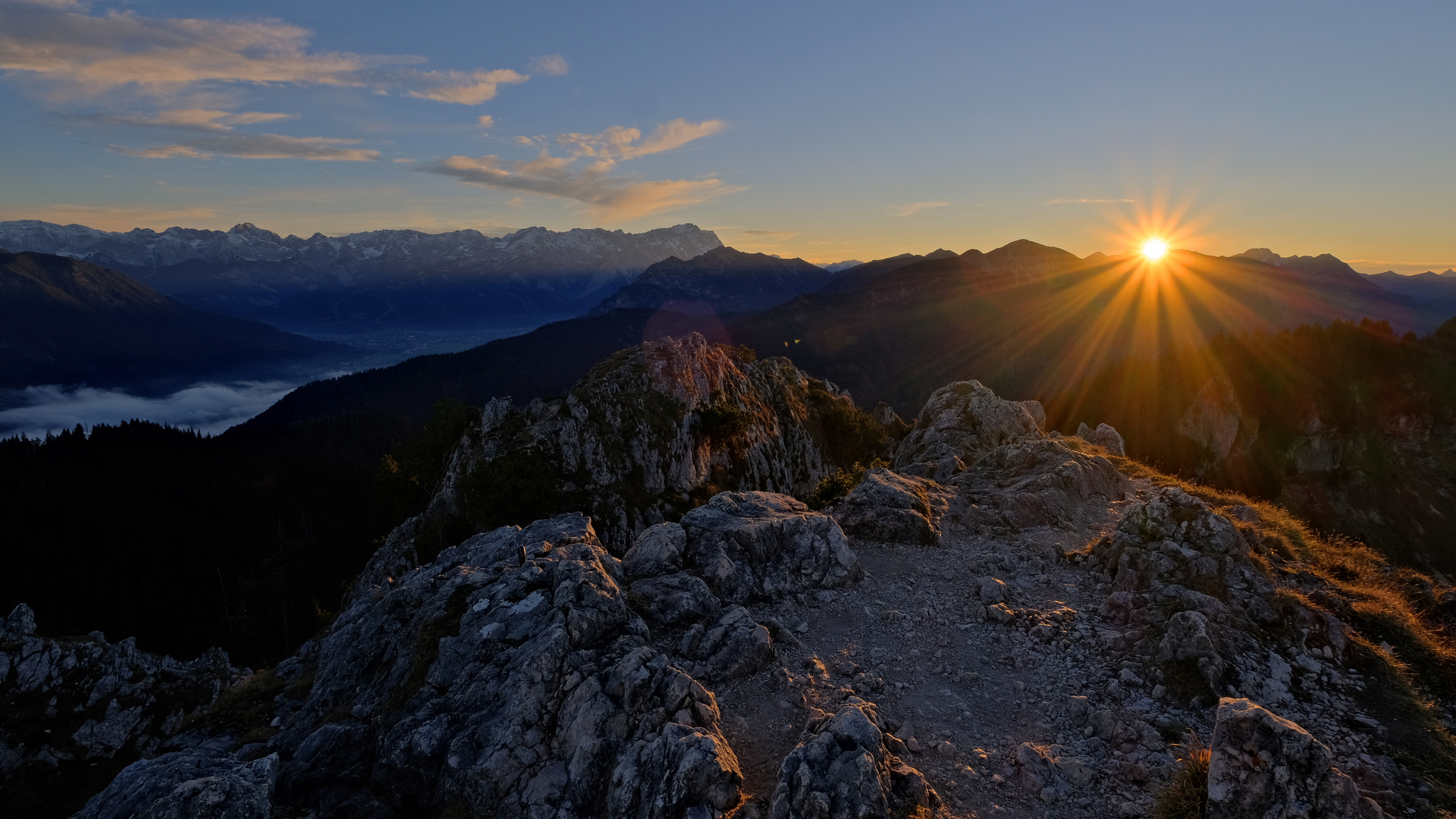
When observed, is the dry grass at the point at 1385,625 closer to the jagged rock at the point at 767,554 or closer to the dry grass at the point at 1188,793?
the dry grass at the point at 1188,793

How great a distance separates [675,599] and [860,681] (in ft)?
22.4

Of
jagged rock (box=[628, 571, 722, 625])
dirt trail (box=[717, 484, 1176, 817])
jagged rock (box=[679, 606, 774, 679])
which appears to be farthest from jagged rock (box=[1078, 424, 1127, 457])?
jagged rock (box=[679, 606, 774, 679])

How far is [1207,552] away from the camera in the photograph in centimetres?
2167

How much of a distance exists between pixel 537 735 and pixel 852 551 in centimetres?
1489

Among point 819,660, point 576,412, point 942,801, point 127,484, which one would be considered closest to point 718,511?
point 819,660

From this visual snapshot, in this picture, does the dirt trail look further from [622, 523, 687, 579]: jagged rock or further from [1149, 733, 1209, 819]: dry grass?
[622, 523, 687, 579]: jagged rock

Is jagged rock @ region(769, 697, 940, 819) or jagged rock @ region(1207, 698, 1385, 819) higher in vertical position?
jagged rock @ region(1207, 698, 1385, 819)

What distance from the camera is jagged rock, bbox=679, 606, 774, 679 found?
59.2ft

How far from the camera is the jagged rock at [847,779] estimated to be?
1219 cm

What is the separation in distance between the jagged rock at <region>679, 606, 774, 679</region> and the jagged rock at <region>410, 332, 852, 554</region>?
40.6 metres

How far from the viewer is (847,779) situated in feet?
41.0

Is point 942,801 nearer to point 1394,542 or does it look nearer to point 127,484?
point 1394,542

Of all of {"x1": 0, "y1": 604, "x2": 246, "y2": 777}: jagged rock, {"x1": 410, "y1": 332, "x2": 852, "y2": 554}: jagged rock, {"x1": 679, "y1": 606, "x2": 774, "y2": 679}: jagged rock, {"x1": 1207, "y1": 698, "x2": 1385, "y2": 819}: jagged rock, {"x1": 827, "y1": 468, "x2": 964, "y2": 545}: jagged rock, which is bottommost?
{"x1": 0, "y1": 604, "x2": 246, "y2": 777}: jagged rock

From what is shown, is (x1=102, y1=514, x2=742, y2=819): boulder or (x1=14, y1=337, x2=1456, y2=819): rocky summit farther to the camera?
(x1=102, y1=514, x2=742, y2=819): boulder
